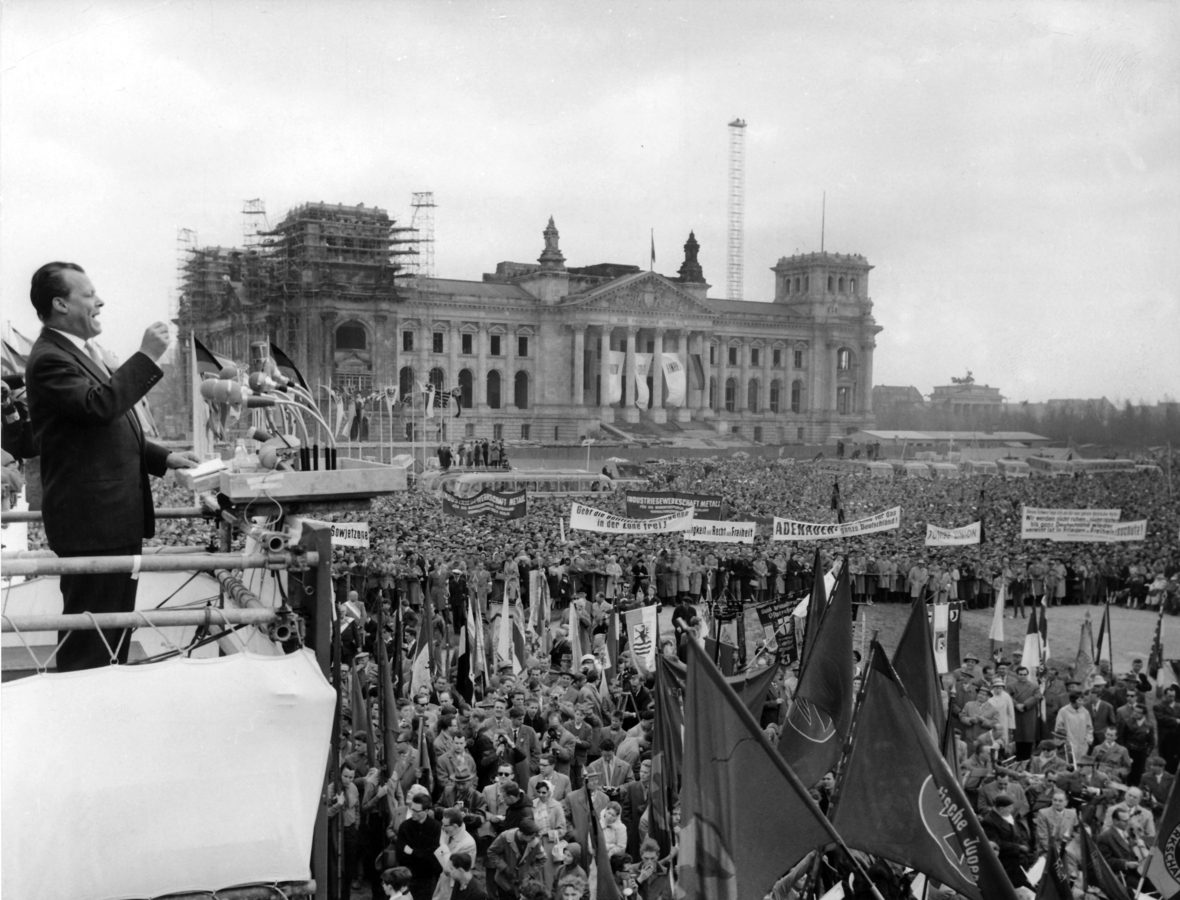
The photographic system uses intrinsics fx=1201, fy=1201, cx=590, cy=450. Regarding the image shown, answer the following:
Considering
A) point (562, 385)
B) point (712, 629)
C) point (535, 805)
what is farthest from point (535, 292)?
point (535, 805)

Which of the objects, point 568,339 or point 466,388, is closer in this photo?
point 466,388

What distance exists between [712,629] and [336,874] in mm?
7615

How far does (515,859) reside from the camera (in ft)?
20.3

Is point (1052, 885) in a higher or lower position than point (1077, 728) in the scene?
higher

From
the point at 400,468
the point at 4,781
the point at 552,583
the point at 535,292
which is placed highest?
the point at 535,292

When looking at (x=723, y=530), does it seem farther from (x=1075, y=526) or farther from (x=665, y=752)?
(x=665, y=752)

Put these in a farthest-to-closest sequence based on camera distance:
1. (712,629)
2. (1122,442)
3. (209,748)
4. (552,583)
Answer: (1122,442)
(552,583)
(712,629)
(209,748)

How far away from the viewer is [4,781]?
2684 millimetres

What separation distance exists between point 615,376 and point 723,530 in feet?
178

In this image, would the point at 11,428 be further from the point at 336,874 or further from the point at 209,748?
the point at 336,874

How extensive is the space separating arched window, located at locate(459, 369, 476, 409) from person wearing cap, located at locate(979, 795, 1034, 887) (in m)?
64.1

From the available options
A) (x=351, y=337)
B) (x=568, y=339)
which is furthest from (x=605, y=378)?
(x=351, y=337)

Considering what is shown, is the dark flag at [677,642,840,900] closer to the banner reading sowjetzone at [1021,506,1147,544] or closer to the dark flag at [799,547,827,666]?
the dark flag at [799,547,827,666]

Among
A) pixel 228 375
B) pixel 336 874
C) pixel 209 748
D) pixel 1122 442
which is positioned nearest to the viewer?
pixel 209 748
